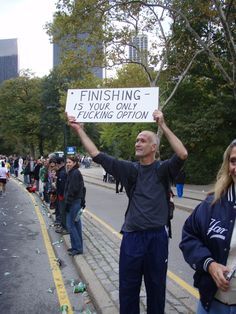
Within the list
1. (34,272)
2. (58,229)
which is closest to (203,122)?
(58,229)

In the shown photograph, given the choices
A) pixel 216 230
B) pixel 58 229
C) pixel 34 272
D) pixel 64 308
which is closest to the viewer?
pixel 216 230

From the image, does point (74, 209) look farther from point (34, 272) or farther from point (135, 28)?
point (135, 28)

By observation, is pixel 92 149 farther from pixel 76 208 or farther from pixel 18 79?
pixel 18 79

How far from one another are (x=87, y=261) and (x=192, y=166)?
23916 millimetres

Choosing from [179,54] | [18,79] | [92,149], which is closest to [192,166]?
[179,54]

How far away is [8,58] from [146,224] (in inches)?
4001

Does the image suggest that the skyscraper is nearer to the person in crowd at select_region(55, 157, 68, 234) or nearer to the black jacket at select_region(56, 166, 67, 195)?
the person in crowd at select_region(55, 157, 68, 234)

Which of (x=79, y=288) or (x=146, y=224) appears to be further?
(x=79, y=288)

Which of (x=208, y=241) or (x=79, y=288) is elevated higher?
(x=208, y=241)

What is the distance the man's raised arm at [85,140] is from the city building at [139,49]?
2151 centimetres

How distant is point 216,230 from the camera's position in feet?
9.27

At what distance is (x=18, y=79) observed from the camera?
235 ft

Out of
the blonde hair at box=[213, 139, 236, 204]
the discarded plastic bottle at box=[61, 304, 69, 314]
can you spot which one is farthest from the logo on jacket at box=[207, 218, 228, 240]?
the discarded plastic bottle at box=[61, 304, 69, 314]

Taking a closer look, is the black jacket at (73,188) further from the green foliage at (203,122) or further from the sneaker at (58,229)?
the green foliage at (203,122)
